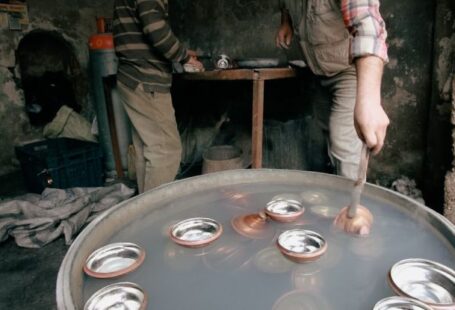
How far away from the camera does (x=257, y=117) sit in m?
2.91

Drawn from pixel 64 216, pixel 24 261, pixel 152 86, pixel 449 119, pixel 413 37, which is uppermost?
pixel 413 37

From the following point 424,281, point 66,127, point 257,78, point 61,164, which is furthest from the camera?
point 66,127

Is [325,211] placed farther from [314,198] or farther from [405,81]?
[405,81]

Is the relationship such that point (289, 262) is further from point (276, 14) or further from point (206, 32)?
point (206, 32)

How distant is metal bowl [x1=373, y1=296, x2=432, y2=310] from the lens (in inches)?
33.6

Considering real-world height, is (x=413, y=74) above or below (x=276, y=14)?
below

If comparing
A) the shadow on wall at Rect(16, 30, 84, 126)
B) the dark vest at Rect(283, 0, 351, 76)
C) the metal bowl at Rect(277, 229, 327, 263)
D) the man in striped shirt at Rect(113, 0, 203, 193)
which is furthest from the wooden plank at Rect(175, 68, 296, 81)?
the shadow on wall at Rect(16, 30, 84, 126)

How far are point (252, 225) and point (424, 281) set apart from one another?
591 millimetres

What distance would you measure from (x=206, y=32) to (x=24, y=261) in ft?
11.7

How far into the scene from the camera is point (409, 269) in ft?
3.34

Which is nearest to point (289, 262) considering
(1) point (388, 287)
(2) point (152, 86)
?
(1) point (388, 287)

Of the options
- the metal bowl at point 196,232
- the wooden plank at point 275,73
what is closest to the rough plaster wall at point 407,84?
the wooden plank at point 275,73

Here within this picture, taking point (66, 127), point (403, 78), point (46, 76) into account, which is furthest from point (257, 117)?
point (46, 76)

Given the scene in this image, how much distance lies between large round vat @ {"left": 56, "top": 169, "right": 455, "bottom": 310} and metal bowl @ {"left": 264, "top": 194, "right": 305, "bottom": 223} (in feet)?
0.11
